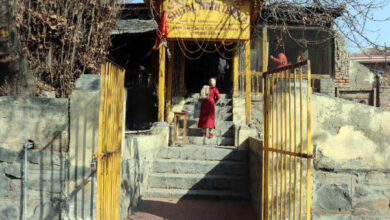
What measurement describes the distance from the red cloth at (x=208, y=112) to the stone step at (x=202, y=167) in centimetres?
156

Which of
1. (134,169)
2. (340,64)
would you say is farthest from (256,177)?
(340,64)

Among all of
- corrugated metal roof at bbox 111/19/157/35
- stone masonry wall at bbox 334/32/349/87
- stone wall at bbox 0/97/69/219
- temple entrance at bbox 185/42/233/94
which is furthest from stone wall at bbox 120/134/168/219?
stone masonry wall at bbox 334/32/349/87

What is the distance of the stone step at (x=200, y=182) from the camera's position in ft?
19.9

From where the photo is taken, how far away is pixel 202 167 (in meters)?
6.41

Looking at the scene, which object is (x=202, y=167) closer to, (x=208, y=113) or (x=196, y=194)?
(x=196, y=194)

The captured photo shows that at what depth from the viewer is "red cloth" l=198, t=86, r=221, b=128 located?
26.0 feet

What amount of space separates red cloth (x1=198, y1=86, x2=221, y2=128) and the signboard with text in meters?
1.43

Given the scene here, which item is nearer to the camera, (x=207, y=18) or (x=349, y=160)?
(x=349, y=160)

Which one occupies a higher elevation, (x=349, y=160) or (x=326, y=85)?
(x=326, y=85)

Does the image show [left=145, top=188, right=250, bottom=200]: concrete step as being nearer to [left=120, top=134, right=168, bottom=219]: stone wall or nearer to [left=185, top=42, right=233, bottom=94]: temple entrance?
[left=120, top=134, right=168, bottom=219]: stone wall

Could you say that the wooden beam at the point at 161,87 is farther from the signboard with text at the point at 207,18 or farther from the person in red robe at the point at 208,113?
the person in red robe at the point at 208,113

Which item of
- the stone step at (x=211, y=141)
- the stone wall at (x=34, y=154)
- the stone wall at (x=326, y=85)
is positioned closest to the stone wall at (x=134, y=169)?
the stone wall at (x=34, y=154)

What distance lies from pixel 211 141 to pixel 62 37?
13.1 feet

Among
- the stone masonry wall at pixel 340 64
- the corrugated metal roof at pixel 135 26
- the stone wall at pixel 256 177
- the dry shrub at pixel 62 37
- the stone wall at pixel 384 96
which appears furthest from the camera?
the stone masonry wall at pixel 340 64
